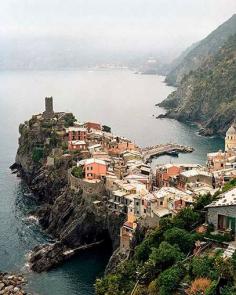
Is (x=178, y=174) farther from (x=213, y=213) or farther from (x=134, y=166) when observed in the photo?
(x=213, y=213)

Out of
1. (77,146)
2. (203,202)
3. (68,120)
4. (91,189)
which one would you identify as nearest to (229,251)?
(203,202)

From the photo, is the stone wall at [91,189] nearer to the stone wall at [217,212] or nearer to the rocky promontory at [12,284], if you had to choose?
the rocky promontory at [12,284]

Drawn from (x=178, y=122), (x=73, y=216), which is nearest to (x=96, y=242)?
(x=73, y=216)

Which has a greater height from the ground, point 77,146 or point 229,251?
point 229,251

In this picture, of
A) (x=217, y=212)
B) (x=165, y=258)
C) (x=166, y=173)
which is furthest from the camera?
(x=166, y=173)

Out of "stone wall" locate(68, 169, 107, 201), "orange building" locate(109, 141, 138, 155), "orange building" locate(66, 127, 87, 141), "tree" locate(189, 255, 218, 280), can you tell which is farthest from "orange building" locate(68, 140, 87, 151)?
"tree" locate(189, 255, 218, 280)

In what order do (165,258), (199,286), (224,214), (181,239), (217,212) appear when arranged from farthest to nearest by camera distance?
(217,212), (181,239), (224,214), (165,258), (199,286)

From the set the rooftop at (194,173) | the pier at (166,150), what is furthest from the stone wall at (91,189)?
the pier at (166,150)

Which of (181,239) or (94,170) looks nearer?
(181,239)

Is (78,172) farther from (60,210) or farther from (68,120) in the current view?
(68,120)
